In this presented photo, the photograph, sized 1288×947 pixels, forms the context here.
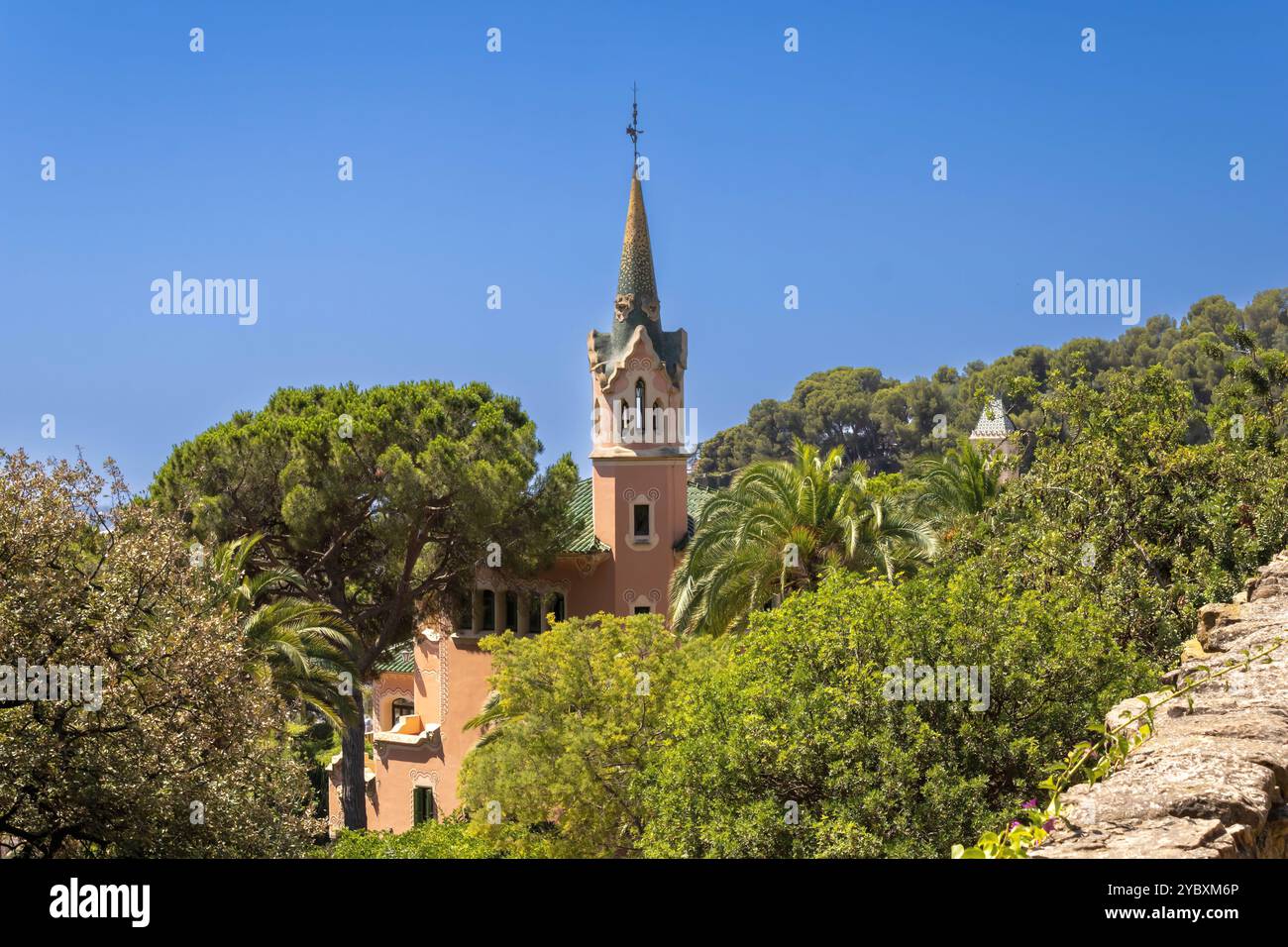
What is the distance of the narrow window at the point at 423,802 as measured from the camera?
36.1 metres

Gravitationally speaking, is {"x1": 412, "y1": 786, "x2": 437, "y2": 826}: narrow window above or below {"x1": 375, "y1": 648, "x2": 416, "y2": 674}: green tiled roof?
below

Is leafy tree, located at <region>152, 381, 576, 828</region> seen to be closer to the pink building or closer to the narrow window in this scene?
the pink building

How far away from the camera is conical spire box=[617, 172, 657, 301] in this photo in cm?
3472

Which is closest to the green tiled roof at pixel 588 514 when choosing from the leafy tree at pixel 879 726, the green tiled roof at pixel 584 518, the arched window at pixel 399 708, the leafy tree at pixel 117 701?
the green tiled roof at pixel 584 518

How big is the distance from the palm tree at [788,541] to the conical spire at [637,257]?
10451mm

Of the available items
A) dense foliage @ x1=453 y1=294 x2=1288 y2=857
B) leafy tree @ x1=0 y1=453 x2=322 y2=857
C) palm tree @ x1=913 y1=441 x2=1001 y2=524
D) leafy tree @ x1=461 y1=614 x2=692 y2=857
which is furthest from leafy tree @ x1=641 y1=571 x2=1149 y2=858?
palm tree @ x1=913 y1=441 x2=1001 y2=524

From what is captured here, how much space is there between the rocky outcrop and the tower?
2701 cm

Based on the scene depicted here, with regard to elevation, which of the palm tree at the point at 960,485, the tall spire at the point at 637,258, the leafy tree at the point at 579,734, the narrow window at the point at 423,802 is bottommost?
the narrow window at the point at 423,802

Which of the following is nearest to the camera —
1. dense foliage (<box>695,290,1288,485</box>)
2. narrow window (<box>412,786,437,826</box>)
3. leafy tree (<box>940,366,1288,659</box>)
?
leafy tree (<box>940,366,1288,659</box>)

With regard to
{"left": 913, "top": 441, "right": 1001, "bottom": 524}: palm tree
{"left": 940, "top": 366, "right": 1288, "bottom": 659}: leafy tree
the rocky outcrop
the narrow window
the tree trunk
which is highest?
{"left": 913, "top": 441, "right": 1001, "bottom": 524}: palm tree

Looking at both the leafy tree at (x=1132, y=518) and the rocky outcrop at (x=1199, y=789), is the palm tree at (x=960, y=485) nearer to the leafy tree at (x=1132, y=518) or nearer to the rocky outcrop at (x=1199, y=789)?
the leafy tree at (x=1132, y=518)

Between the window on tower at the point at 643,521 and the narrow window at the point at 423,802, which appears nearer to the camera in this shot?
the window on tower at the point at 643,521

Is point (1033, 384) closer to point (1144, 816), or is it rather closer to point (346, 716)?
point (346, 716)
